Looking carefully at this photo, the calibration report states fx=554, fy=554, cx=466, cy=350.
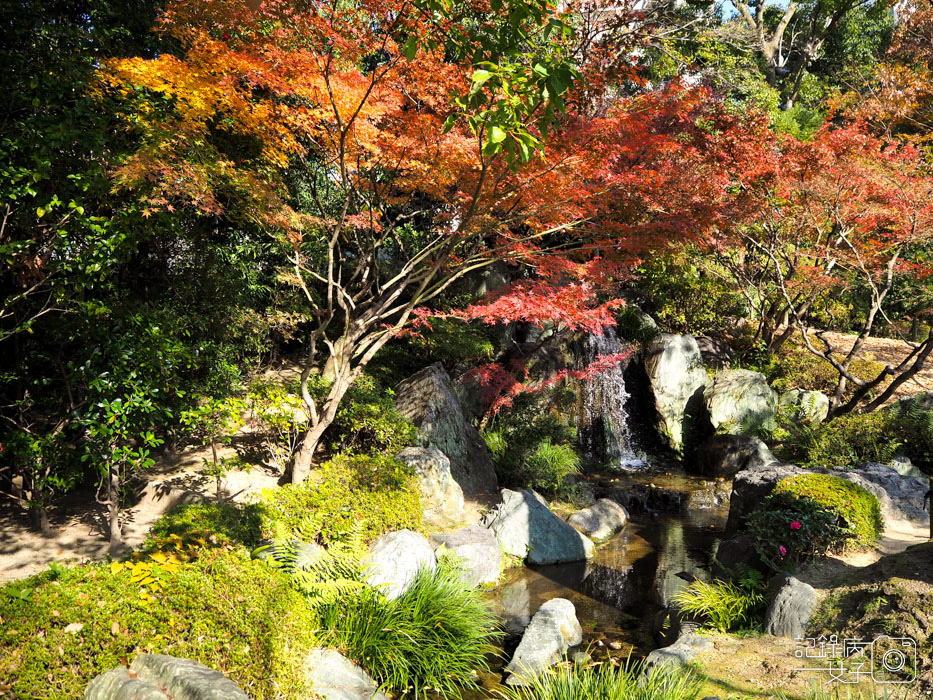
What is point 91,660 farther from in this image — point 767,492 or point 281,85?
point 767,492

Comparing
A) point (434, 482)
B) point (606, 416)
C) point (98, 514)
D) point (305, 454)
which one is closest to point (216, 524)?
point (305, 454)

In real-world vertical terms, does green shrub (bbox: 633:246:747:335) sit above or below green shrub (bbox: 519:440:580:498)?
above

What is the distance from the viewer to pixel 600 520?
9094mm

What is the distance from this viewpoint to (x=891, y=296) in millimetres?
18141

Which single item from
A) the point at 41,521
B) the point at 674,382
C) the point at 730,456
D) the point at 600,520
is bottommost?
the point at 730,456

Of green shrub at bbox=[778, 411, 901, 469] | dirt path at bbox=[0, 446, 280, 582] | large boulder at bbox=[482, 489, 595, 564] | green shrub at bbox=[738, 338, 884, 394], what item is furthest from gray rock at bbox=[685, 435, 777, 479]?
dirt path at bbox=[0, 446, 280, 582]

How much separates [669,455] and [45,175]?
12771mm

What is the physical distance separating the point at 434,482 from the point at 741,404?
8593mm

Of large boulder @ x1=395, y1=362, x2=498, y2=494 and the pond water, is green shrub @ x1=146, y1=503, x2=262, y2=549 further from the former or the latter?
large boulder @ x1=395, y1=362, x2=498, y2=494

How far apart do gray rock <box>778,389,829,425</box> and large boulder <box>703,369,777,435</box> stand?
0.32 m

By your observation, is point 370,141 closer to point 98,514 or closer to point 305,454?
point 305,454

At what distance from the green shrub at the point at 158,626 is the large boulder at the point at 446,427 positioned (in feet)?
15.6

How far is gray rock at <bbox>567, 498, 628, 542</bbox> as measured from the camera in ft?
29.1

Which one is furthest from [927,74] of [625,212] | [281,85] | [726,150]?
[281,85]
